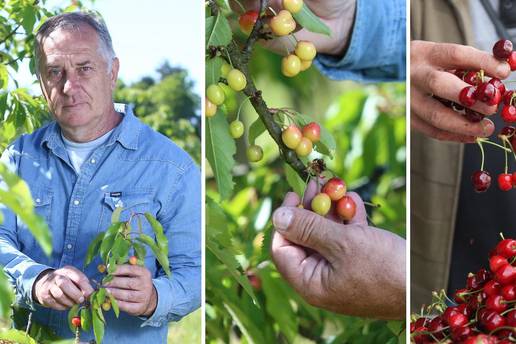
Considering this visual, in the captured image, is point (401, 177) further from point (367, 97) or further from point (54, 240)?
point (54, 240)

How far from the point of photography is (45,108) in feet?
5.13

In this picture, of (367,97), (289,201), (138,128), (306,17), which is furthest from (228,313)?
(367,97)

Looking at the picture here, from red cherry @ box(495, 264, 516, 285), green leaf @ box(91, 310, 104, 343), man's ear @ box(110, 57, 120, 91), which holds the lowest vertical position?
green leaf @ box(91, 310, 104, 343)

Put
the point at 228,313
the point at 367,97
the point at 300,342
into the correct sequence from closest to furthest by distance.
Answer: the point at 228,313 → the point at 300,342 → the point at 367,97

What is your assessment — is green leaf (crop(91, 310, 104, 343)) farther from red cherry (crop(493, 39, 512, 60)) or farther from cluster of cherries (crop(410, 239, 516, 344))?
red cherry (crop(493, 39, 512, 60))

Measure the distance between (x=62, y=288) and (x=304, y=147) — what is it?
20.1 inches

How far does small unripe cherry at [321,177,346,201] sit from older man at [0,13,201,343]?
250mm

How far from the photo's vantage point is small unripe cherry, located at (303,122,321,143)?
4.87 feet

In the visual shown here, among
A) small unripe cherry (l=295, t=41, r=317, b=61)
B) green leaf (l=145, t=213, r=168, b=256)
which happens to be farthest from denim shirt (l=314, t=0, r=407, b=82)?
green leaf (l=145, t=213, r=168, b=256)

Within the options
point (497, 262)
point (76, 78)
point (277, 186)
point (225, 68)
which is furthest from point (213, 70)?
point (277, 186)

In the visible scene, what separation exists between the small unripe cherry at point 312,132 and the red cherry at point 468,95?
0.91 ft

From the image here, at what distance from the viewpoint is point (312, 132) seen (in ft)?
4.87

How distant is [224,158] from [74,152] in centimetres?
29

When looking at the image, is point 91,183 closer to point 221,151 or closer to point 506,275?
point 221,151
